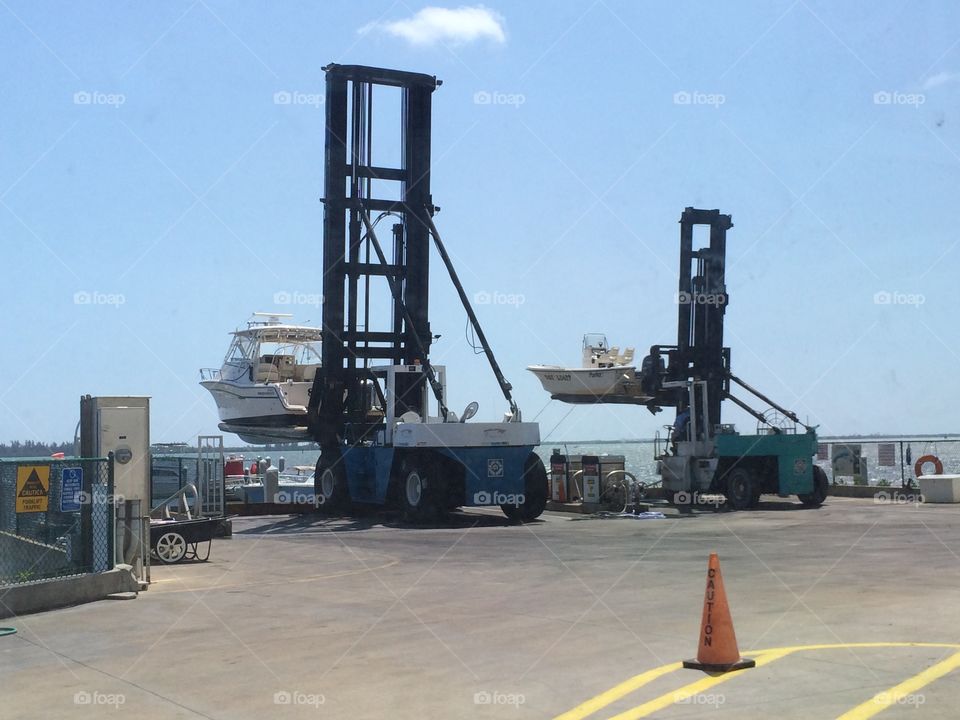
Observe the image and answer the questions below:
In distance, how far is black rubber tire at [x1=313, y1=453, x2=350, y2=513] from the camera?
2738 centimetres

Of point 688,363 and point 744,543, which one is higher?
point 688,363

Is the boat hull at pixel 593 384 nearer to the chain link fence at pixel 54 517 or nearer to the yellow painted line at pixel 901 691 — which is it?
the chain link fence at pixel 54 517

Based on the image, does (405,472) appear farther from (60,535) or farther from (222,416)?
(222,416)

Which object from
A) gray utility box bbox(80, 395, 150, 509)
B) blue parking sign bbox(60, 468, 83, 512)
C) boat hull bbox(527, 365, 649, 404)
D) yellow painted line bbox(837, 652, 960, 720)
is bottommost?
yellow painted line bbox(837, 652, 960, 720)

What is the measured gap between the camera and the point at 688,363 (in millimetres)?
32062

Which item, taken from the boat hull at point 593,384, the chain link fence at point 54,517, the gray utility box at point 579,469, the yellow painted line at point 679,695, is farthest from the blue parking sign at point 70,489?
the boat hull at point 593,384

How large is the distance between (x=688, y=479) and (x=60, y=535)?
745 inches

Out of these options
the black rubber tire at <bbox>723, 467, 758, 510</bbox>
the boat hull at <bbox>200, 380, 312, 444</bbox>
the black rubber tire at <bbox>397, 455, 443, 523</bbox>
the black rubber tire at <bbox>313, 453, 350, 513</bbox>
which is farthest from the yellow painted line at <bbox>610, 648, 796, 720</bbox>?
the boat hull at <bbox>200, 380, 312, 444</bbox>

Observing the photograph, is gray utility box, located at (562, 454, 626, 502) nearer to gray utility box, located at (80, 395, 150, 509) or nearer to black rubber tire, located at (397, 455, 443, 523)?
black rubber tire, located at (397, 455, 443, 523)

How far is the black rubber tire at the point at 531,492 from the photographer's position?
24594mm

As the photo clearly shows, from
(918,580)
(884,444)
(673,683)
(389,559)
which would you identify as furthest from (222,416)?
(673,683)

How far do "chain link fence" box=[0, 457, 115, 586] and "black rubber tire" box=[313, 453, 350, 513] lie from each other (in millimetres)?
13442

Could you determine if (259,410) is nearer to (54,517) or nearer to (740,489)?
(740,489)

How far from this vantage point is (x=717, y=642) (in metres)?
8.38
